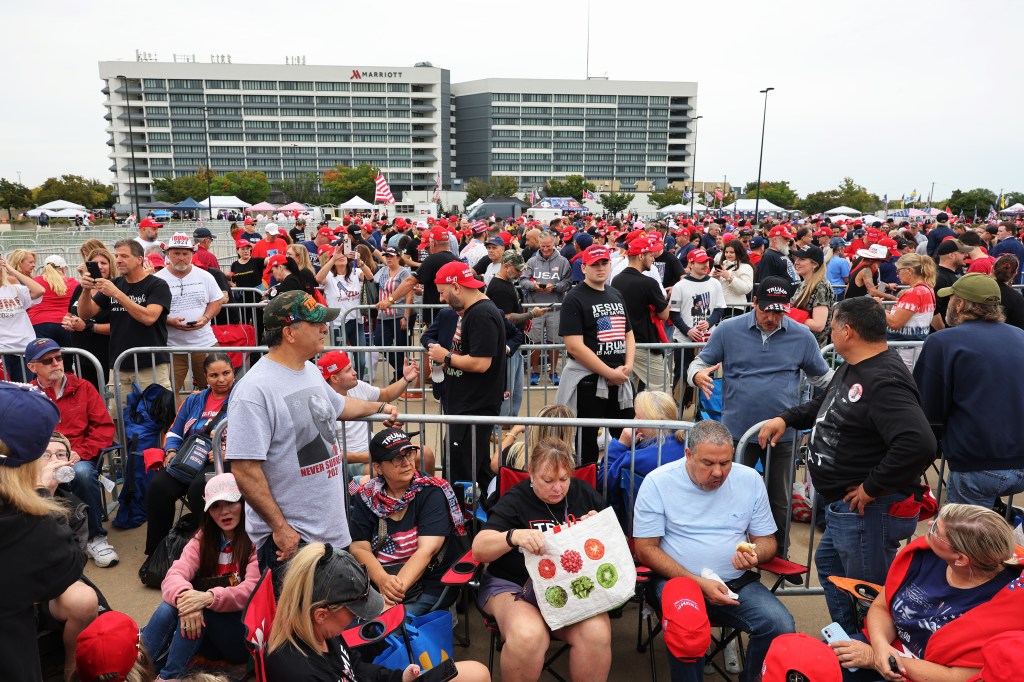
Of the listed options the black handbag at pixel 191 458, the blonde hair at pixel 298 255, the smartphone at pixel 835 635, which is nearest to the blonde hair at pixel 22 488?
the black handbag at pixel 191 458

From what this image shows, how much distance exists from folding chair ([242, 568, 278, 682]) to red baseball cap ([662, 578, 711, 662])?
175cm

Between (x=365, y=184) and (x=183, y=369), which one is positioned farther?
(x=365, y=184)

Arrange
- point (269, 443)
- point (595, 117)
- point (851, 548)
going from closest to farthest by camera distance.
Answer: point (269, 443) < point (851, 548) < point (595, 117)

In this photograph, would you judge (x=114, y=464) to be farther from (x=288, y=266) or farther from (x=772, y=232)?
(x=772, y=232)

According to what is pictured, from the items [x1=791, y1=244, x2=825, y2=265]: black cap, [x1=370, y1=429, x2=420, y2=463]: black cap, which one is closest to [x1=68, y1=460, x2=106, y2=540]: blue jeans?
[x1=370, y1=429, x2=420, y2=463]: black cap

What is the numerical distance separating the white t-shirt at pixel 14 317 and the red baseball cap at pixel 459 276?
15.5 feet

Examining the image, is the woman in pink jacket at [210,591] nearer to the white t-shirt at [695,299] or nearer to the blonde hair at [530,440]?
the blonde hair at [530,440]

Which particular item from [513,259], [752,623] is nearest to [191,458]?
[752,623]

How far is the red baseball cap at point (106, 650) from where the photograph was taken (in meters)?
2.97

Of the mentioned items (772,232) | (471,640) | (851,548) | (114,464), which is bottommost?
(471,640)

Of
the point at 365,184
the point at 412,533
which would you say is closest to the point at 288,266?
the point at 412,533

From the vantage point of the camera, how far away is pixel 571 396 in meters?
5.60

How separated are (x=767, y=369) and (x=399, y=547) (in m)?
2.57

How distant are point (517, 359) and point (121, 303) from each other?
3688 millimetres
